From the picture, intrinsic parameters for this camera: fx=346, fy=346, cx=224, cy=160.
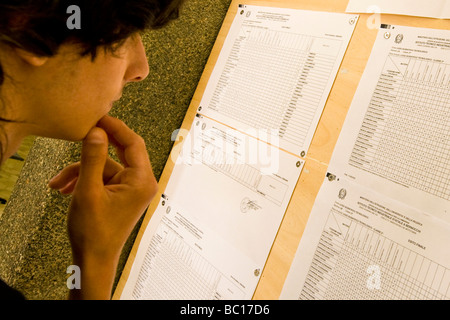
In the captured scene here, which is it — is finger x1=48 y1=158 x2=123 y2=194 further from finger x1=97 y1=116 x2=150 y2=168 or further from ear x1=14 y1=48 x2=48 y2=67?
ear x1=14 y1=48 x2=48 y2=67

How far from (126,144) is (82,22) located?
11.4 inches

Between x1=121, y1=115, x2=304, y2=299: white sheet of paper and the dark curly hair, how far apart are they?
445 millimetres

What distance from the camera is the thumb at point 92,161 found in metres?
0.58

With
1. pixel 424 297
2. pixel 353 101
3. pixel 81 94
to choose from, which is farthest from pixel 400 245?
pixel 81 94

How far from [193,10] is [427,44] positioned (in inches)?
26.9

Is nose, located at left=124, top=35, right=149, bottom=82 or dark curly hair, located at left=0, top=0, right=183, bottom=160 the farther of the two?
nose, located at left=124, top=35, right=149, bottom=82

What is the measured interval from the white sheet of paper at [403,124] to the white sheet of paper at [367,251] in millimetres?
30

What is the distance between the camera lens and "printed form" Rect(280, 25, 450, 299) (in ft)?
1.81

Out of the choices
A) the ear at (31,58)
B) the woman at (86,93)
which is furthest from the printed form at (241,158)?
the ear at (31,58)

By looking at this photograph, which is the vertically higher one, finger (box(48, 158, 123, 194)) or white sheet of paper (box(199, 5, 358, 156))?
white sheet of paper (box(199, 5, 358, 156))

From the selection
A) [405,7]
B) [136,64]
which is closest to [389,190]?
[405,7]

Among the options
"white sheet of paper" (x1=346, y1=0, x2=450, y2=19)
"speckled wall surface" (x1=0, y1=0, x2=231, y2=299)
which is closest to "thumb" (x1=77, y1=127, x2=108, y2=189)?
"speckled wall surface" (x1=0, y1=0, x2=231, y2=299)

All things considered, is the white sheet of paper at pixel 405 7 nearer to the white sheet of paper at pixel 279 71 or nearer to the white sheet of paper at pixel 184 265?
the white sheet of paper at pixel 279 71
